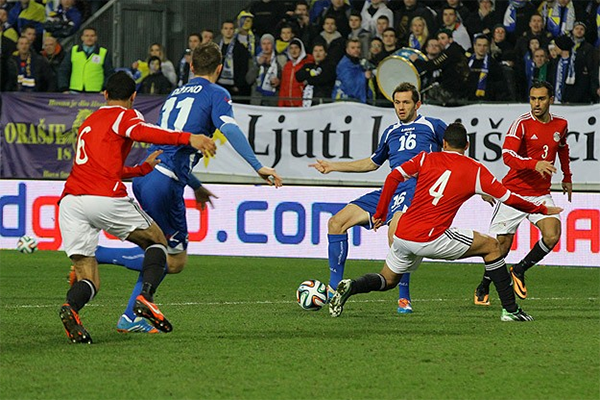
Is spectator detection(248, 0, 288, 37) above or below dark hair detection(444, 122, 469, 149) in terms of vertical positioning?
above

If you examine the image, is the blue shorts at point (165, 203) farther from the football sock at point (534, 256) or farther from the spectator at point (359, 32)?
the spectator at point (359, 32)

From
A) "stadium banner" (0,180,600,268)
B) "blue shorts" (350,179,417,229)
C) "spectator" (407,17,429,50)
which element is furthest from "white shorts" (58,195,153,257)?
"spectator" (407,17,429,50)

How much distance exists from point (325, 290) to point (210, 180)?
8.07 meters

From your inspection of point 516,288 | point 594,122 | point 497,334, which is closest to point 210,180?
point 594,122

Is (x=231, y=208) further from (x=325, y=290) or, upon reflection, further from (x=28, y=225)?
(x=325, y=290)

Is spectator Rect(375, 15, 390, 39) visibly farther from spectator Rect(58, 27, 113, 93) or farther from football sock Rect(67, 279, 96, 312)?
football sock Rect(67, 279, 96, 312)

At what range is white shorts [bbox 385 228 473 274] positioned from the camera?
9.19 meters

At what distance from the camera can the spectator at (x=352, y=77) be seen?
18219 mm

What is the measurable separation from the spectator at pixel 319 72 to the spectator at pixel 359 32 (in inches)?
25.0

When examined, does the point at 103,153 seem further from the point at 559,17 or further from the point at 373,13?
the point at 373,13

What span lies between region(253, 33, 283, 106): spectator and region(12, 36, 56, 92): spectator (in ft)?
11.5

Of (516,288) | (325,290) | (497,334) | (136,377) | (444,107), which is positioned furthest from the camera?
(444,107)

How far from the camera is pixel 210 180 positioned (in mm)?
18188

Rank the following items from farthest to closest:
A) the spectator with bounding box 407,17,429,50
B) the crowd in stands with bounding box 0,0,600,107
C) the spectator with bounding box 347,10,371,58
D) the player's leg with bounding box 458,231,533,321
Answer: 1. the spectator with bounding box 347,10,371,58
2. the spectator with bounding box 407,17,429,50
3. the crowd in stands with bounding box 0,0,600,107
4. the player's leg with bounding box 458,231,533,321
